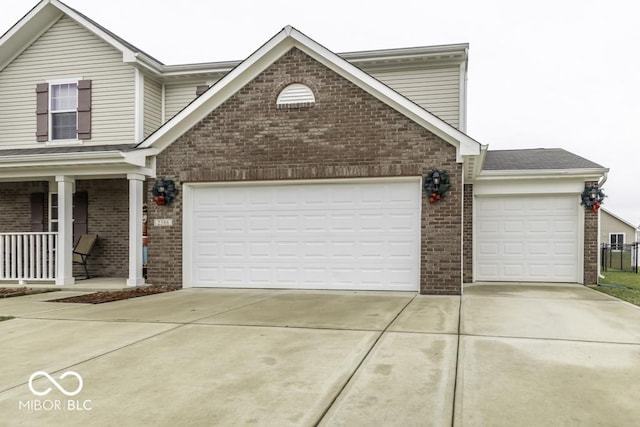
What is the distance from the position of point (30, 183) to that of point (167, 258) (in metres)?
5.65

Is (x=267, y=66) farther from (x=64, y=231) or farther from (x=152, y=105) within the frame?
(x=64, y=231)

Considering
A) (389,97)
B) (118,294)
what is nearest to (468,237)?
(389,97)

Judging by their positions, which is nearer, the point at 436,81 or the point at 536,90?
the point at 436,81

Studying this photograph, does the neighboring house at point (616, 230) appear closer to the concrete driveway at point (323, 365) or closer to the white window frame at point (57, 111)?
the concrete driveway at point (323, 365)

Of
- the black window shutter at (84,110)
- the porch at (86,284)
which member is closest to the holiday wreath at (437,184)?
the porch at (86,284)

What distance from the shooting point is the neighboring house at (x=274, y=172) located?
10.5 metres

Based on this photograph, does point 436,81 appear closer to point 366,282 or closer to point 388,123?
point 388,123

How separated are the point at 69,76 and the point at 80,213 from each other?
12.5ft

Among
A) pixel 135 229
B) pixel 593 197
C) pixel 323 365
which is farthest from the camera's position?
pixel 593 197

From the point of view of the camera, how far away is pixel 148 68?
13023 millimetres

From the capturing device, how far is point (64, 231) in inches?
456

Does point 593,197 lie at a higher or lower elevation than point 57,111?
lower

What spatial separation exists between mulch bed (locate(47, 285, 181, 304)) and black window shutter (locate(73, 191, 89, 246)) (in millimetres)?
3611

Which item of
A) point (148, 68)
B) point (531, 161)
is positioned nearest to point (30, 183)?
point (148, 68)
